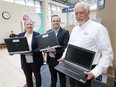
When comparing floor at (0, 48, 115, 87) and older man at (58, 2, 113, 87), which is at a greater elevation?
older man at (58, 2, 113, 87)

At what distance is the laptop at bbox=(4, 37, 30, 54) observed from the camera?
1.97 meters

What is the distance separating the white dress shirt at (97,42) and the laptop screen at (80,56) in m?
0.07

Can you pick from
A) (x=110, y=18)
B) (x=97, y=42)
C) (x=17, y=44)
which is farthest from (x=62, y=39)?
(x=110, y=18)

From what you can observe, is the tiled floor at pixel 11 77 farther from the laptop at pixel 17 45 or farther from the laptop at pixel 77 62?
the laptop at pixel 77 62

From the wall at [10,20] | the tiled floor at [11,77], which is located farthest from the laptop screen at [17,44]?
the wall at [10,20]

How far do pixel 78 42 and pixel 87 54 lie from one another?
21cm

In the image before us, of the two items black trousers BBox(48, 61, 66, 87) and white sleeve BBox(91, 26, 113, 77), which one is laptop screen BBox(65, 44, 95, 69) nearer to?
white sleeve BBox(91, 26, 113, 77)

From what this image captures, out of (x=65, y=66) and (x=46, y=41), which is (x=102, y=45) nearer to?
(x=65, y=66)

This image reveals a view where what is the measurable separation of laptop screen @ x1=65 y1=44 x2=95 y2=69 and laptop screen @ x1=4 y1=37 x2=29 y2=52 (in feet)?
2.42

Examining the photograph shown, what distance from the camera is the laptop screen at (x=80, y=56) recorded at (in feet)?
4.35

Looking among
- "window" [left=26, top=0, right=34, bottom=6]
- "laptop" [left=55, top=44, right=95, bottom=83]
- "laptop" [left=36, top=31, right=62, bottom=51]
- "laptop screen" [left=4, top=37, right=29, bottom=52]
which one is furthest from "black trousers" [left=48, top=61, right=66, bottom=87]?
"window" [left=26, top=0, right=34, bottom=6]

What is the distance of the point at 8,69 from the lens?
404 centimetres

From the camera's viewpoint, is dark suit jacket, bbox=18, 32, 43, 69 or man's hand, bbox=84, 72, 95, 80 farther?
dark suit jacket, bbox=18, 32, 43, 69

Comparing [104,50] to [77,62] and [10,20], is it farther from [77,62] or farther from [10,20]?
[10,20]
